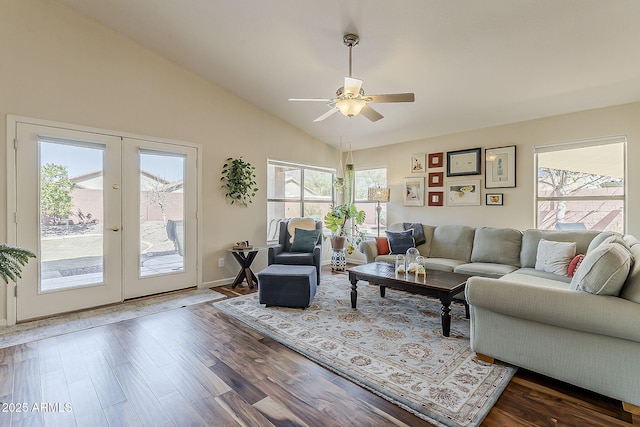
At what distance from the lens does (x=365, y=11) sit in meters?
2.73

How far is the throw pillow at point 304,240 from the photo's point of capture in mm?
4688

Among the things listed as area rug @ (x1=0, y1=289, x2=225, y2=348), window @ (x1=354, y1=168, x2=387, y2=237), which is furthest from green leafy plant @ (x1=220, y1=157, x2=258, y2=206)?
window @ (x1=354, y1=168, x2=387, y2=237)

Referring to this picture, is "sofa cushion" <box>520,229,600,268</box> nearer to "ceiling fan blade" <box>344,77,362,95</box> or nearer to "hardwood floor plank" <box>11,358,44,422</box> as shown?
"ceiling fan blade" <box>344,77,362,95</box>

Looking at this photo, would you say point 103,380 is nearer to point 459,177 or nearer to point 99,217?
point 99,217

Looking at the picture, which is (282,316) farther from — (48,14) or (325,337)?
(48,14)

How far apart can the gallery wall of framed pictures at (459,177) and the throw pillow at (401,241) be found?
1036 mm

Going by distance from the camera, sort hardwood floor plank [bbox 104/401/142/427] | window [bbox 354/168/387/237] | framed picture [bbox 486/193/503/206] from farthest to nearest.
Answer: window [bbox 354/168/387/237] → framed picture [bbox 486/193/503/206] → hardwood floor plank [bbox 104/401/142/427]

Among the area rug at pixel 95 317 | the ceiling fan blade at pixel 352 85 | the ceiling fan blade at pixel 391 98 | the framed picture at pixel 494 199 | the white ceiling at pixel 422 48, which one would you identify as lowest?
the area rug at pixel 95 317

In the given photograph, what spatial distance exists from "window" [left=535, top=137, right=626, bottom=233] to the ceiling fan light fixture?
3006 mm

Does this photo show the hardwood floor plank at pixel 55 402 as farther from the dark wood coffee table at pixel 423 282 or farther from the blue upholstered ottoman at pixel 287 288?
the dark wood coffee table at pixel 423 282

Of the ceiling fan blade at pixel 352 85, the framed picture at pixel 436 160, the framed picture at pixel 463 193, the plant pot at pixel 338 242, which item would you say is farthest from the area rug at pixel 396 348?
the framed picture at pixel 436 160

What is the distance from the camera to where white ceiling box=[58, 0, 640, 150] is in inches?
103

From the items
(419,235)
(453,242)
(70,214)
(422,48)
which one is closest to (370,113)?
(422,48)

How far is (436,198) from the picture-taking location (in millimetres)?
5230
